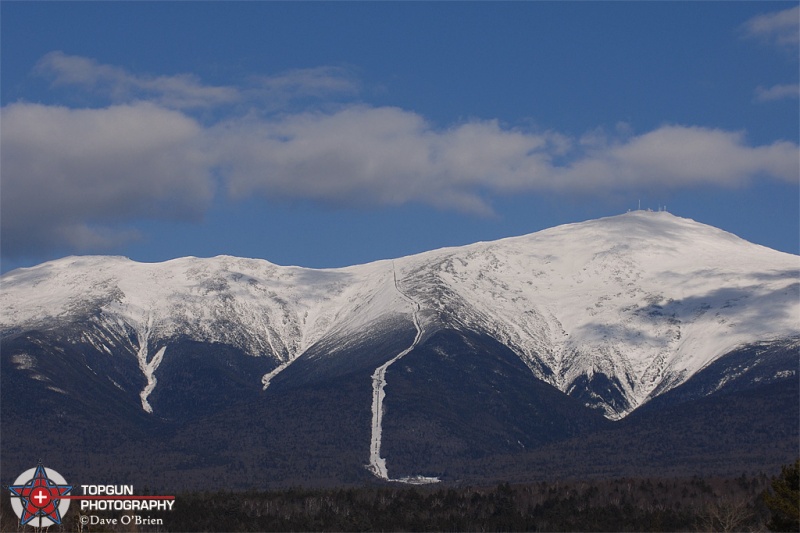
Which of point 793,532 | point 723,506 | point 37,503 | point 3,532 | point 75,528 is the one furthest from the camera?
point 723,506

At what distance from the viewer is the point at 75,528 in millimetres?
159125

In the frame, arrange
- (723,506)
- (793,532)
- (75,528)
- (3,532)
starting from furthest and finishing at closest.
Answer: (723,506) → (3,532) → (75,528) → (793,532)

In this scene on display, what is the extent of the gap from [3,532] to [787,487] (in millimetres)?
99264

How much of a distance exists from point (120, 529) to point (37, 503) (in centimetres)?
4262

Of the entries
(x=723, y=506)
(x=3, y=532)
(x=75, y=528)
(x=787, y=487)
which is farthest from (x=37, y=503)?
(x=723, y=506)

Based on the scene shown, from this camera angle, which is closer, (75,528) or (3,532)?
(75,528)

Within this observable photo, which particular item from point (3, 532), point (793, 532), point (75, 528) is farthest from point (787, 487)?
point (3, 532)

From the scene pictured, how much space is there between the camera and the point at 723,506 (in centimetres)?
19838

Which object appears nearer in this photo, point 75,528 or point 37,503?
point 37,503

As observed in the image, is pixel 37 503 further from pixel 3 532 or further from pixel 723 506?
pixel 723 506

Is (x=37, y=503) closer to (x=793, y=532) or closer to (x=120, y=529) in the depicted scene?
(x=120, y=529)

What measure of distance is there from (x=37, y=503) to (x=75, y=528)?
19636mm

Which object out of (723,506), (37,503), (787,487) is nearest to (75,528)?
(37,503)

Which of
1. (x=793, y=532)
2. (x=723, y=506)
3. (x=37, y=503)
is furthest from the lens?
(x=723, y=506)
